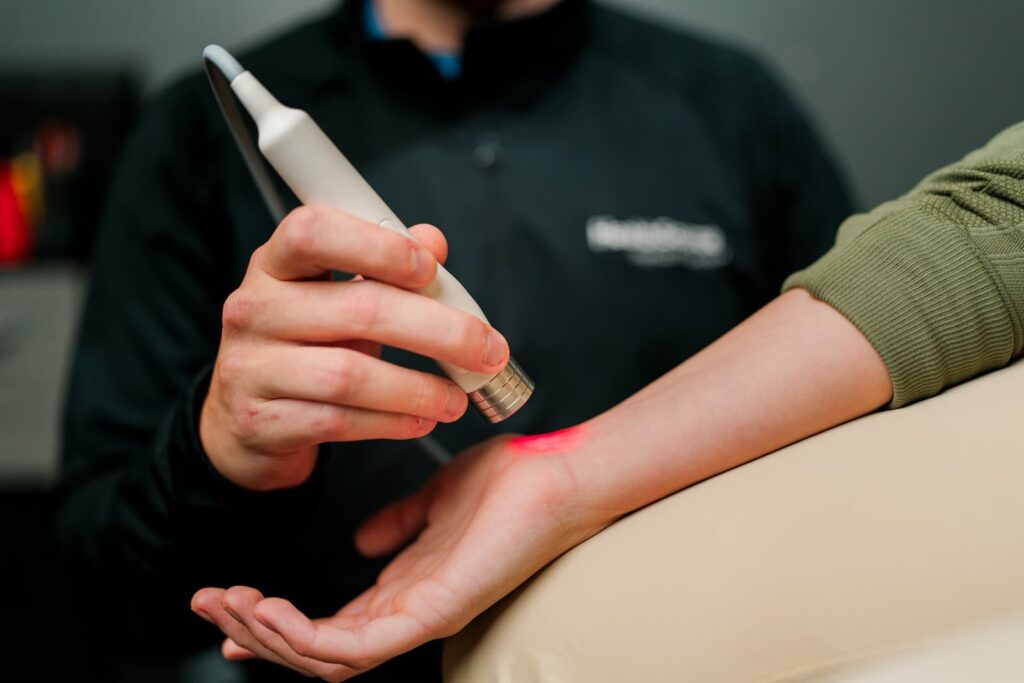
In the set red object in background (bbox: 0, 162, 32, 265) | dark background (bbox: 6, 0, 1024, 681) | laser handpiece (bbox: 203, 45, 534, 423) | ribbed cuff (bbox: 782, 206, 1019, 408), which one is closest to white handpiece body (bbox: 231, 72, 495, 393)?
laser handpiece (bbox: 203, 45, 534, 423)

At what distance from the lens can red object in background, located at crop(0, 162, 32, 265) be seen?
127 cm

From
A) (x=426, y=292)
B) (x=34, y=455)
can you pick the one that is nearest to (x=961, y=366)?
(x=426, y=292)

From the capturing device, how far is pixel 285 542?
0.53 meters

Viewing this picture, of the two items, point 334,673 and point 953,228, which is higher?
point 953,228

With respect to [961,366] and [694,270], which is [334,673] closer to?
[961,366]

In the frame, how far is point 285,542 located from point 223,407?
153 mm

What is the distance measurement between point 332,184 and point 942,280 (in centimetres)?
27

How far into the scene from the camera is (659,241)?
2.23ft

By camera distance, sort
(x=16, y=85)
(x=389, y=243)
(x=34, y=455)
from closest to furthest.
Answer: (x=389, y=243), (x=34, y=455), (x=16, y=85)

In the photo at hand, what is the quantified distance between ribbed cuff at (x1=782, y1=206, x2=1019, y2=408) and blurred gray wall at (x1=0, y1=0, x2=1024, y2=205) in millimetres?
690

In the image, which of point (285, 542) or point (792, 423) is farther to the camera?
point (285, 542)

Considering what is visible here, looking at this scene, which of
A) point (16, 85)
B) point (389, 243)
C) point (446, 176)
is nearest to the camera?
point (389, 243)

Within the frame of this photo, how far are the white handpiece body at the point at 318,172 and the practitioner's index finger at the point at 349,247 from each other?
0.06ft

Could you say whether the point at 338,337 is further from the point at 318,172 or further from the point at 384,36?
the point at 384,36
